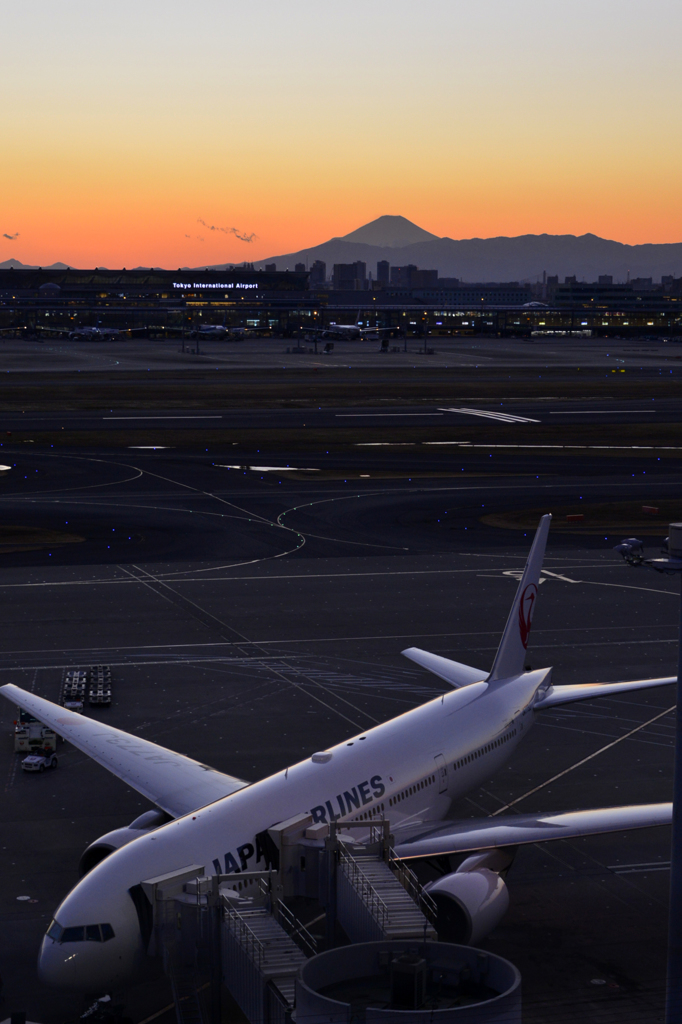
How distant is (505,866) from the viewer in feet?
86.2

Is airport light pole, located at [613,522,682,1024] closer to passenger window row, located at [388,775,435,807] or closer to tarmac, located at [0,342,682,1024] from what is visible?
tarmac, located at [0,342,682,1024]

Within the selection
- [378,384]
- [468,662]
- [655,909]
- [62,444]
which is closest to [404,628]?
[468,662]

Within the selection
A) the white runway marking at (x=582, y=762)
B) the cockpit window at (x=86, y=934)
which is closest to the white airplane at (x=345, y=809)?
the cockpit window at (x=86, y=934)

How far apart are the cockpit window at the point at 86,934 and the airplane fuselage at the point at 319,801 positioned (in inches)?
3.1

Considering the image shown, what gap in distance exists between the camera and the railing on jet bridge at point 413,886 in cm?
2270

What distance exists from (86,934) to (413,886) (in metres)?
6.76

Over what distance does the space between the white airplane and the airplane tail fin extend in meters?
0.06

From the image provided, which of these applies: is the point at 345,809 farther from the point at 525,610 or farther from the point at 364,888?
the point at 525,610

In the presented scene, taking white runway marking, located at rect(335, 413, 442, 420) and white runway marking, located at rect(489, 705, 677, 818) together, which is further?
white runway marking, located at rect(335, 413, 442, 420)

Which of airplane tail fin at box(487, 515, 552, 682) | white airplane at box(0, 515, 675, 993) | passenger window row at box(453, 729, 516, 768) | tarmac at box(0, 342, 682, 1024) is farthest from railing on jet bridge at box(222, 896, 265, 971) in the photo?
airplane tail fin at box(487, 515, 552, 682)

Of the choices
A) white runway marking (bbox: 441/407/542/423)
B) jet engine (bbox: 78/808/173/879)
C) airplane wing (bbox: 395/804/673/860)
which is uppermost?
white runway marking (bbox: 441/407/542/423)

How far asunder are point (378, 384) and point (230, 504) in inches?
3971

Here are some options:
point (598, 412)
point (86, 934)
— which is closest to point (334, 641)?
point (86, 934)

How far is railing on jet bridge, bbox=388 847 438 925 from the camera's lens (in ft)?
74.5
